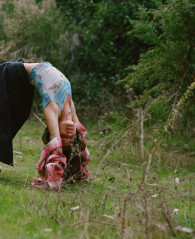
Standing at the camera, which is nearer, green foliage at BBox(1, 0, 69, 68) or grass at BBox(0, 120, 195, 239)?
grass at BBox(0, 120, 195, 239)

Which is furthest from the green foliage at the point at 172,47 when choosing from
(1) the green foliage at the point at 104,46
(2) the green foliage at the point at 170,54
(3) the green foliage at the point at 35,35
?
(3) the green foliage at the point at 35,35

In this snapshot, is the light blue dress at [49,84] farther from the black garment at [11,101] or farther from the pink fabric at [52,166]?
the pink fabric at [52,166]

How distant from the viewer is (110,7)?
7.86 metres

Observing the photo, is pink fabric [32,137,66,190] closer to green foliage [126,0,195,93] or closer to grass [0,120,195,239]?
grass [0,120,195,239]

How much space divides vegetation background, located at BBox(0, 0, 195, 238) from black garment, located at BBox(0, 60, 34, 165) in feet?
1.28

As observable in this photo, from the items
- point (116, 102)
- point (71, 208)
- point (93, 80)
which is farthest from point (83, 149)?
point (93, 80)

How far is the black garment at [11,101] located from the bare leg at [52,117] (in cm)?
34

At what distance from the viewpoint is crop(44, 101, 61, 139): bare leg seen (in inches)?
137

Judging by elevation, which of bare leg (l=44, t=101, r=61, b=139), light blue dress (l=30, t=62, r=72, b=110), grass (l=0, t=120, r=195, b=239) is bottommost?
grass (l=0, t=120, r=195, b=239)

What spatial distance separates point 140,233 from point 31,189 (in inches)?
51.8

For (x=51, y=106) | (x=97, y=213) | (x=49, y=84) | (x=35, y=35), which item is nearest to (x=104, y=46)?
(x=35, y=35)

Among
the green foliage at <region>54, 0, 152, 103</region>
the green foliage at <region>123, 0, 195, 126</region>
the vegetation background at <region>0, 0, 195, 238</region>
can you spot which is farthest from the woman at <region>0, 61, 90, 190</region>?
the green foliage at <region>54, 0, 152, 103</region>

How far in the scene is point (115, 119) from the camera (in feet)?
16.7

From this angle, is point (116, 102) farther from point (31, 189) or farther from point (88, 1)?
point (31, 189)
